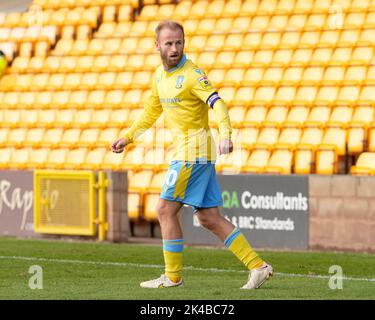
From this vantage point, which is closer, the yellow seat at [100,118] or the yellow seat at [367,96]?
the yellow seat at [367,96]

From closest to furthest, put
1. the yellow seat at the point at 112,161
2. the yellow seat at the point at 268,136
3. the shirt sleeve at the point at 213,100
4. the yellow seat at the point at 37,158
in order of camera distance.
Answer: the shirt sleeve at the point at 213,100 < the yellow seat at the point at 268,136 < the yellow seat at the point at 112,161 < the yellow seat at the point at 37,158

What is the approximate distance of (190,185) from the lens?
26.8ft

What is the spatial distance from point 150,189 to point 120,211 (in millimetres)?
1483

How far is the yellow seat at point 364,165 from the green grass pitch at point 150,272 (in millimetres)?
1860

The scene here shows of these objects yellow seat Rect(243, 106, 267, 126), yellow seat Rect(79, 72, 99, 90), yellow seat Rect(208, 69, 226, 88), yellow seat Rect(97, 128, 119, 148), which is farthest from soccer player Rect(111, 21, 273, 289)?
yellow seat Rect(79, 72, 99, 90)

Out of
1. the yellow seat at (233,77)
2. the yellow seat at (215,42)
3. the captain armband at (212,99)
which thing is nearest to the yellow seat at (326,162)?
the yellow seat at (233,77)

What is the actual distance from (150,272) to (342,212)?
13.2ft

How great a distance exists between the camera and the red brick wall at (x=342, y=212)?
13.2 meters

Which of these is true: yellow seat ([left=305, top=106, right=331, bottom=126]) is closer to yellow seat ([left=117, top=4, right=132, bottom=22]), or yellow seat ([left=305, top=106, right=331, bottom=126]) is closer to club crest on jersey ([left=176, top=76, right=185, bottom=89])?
yellow seat ([left=117, top=4, right=132, bottom=22])

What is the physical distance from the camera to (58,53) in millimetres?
21219

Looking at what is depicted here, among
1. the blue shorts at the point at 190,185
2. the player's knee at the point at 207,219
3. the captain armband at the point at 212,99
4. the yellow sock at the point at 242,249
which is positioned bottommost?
the yellow sock at the point at 242,249

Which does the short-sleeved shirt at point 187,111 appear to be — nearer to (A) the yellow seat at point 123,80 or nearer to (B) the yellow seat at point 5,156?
(B) the yellow seat at point 5,156

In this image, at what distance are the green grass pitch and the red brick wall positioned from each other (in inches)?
18.8

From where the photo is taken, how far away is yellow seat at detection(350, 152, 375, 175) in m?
14.5
